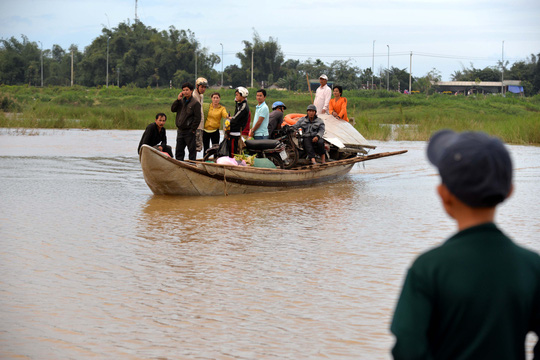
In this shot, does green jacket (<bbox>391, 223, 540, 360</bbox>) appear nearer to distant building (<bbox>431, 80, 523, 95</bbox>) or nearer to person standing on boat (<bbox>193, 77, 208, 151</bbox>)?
person standing on boat (<bbox>193, 77, 208, 151</bbox>)

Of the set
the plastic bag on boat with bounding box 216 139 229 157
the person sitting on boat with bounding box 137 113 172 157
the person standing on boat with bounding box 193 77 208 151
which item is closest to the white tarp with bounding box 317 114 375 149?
the plastic bag on boat with bounding box 216 139 229 157

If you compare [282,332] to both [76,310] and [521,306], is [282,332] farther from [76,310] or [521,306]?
[521,306]

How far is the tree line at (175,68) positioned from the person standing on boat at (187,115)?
57.1 m

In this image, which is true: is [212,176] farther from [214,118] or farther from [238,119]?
[214,118]

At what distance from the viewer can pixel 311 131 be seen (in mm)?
12500

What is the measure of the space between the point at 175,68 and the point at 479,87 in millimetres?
33961

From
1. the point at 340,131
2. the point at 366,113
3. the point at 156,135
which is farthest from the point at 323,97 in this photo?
the point at 366,113

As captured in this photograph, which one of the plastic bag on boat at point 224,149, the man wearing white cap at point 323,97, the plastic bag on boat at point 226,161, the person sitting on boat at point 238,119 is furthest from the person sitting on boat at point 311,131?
the plastic bag on boat at point 226,161

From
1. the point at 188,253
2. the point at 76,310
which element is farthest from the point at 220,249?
the point at 76,310

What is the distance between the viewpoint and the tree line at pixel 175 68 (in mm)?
72000

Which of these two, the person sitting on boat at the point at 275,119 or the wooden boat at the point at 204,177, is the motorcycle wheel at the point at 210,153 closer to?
the wooden boat at the point at 204,177

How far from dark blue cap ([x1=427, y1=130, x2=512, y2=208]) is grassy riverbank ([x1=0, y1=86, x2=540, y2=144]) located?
19.6 meters

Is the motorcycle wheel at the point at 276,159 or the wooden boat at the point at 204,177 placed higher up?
the motorcycle wheel at the point at 276,159

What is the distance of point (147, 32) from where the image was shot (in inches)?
3155
